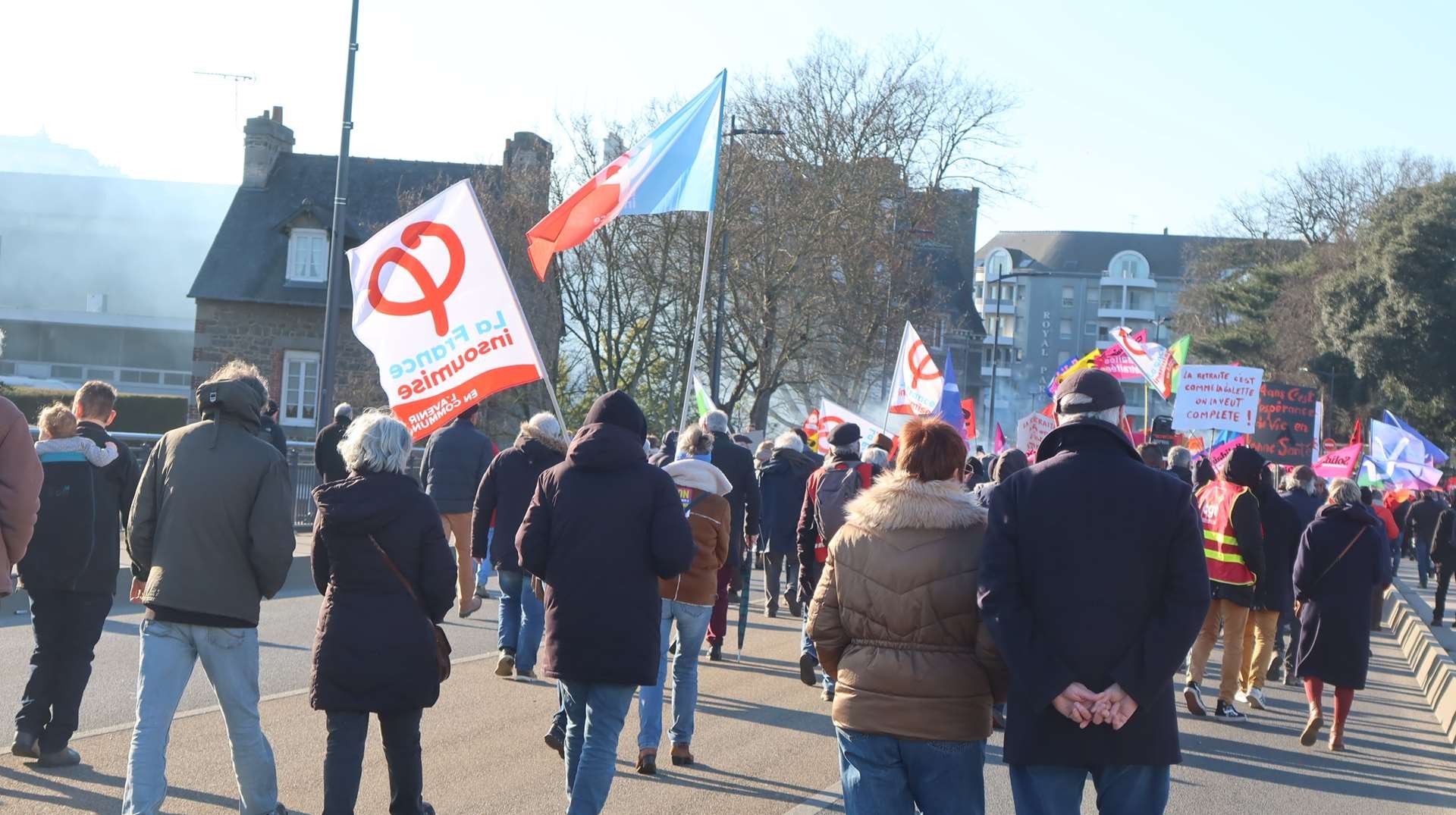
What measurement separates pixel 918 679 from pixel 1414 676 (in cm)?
1263

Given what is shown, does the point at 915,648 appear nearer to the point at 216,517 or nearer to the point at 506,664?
the point at 216,517

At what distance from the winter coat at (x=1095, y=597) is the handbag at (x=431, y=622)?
214cm

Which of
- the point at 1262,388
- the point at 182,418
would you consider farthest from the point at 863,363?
the point at 182,418

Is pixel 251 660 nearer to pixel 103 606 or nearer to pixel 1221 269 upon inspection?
pixel 103 606

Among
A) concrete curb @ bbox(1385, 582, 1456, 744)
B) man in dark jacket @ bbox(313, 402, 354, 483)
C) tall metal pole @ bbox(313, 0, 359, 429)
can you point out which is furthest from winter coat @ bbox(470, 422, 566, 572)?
tall metal pole @ bbox(313, 0, 359, 429)

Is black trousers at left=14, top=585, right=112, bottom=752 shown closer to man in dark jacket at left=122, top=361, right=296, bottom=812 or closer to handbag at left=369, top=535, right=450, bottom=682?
man in dark jacket at left=122, top=361, right=296, bottom=812

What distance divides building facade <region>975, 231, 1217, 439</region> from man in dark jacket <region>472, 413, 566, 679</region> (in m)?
104

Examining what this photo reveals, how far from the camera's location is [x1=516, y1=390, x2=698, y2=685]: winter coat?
570cm

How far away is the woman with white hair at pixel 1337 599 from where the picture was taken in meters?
9.81

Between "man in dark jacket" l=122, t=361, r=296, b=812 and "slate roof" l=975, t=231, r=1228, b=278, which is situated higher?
"slate roof" l=975, t=231, r=1228, b=278

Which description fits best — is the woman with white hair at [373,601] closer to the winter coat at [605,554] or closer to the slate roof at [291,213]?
the winter coat at [605,554]

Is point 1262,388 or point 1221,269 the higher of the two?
point 1221,269

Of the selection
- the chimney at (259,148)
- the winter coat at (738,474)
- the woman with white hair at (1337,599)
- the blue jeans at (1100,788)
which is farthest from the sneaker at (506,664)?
the chimney at (259,148)

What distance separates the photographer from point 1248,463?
33.6 feet
